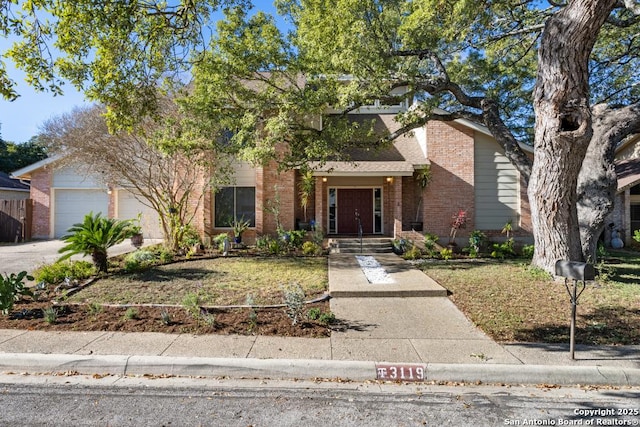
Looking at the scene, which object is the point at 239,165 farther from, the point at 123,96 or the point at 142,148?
the point at 123,96

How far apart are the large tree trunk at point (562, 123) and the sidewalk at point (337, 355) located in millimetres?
4170

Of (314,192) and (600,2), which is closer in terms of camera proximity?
(600,2)

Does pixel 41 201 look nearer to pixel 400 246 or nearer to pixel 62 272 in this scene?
pixel 62 272

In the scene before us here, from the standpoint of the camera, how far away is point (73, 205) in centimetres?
1842

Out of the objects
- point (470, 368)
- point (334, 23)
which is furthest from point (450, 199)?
point (470, 368)

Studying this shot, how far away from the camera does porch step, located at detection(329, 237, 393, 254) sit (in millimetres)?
13412

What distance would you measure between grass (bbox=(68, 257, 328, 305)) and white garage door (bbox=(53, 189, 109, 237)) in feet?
34.4

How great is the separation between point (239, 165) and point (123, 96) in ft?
24.6

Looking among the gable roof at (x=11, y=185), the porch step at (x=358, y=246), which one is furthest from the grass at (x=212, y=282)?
the gable roof at (x=11, y=185)

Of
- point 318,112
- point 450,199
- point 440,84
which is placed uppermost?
point 440,84

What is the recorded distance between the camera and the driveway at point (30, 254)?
10.5 metres

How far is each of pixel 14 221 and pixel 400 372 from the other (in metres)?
19.8

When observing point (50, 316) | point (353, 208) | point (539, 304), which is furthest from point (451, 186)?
point (50, 316)

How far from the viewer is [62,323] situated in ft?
19.4
